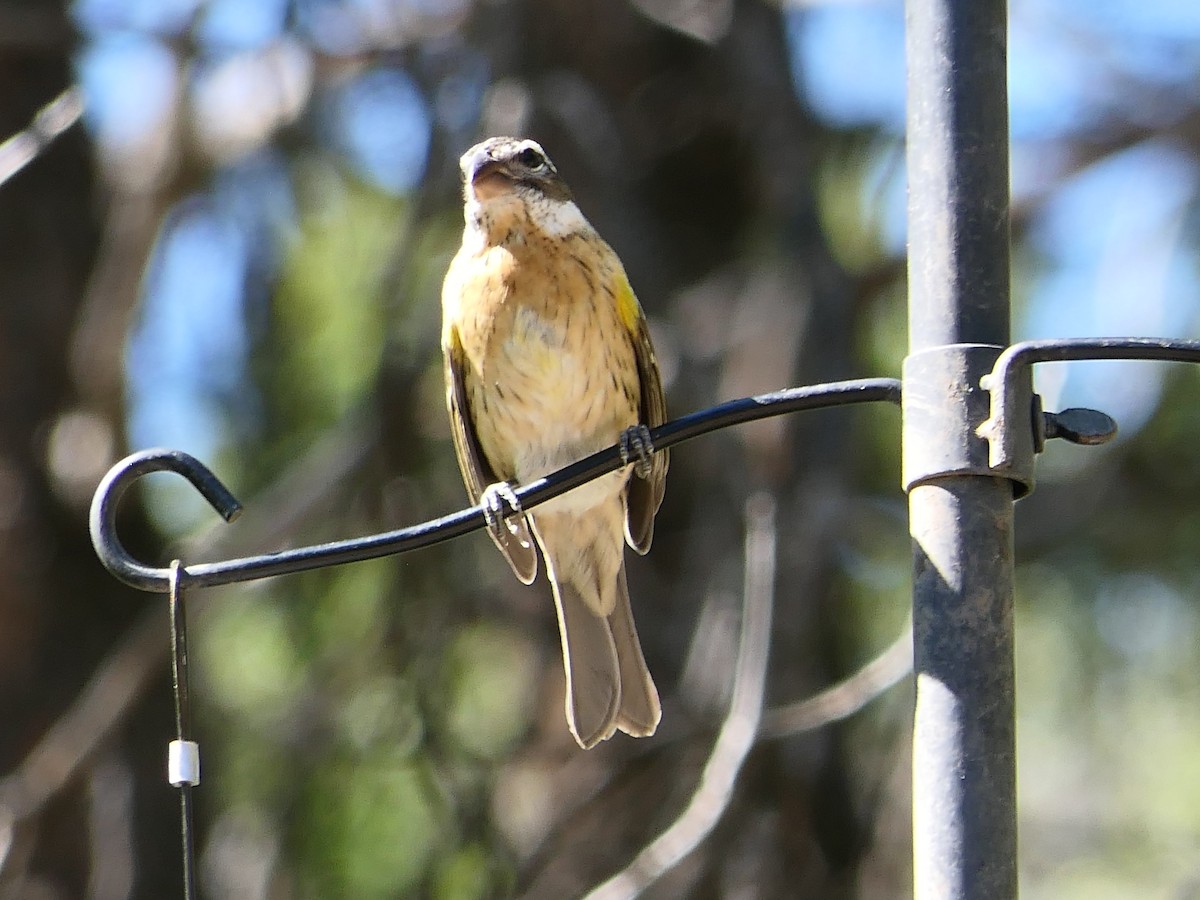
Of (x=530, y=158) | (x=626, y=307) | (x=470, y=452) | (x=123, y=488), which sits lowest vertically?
(x=123, y=488)

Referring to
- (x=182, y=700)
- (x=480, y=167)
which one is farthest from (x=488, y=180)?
(x=182, y=700)

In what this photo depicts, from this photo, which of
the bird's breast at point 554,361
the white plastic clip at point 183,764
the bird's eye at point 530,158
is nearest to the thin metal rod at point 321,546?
the white plastic clip at point 183,764

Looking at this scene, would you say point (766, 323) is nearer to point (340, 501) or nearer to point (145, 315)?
point (340, 501)

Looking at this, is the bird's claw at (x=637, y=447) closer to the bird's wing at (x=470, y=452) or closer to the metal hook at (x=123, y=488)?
the bird's wing at (x=470, y=452)

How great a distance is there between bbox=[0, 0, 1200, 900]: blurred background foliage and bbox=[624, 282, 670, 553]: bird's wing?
2.98 ft

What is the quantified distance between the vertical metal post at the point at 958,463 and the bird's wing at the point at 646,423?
1856 millimetres

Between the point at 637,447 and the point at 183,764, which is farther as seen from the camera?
the point at 637,447

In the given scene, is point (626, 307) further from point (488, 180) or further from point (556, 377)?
point (488, 180)

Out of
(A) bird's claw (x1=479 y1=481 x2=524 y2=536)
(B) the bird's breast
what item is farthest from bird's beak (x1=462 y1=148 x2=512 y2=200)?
(A) bird's claw (x1=479 y1=481 x2=524 y2=536)

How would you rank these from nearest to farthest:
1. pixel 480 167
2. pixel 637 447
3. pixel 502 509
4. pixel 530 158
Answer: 1. pixel 637 447
2. pixel 502 509
3. pixel 480 167
4. pixel 530 158

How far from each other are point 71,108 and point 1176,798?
497 centimetres

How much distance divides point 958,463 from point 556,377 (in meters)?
2.01

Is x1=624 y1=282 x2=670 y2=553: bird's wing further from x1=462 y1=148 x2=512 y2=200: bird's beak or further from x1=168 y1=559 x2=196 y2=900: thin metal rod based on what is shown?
x1=168 y1=559 x2=196 y2=900: thin metal rod

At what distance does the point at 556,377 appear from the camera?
4.26 m
